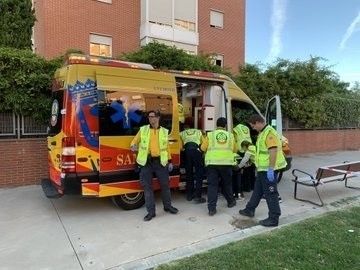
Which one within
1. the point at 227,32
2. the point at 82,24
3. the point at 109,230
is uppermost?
the point at 227,32

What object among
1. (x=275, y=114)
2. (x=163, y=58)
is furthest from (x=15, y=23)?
(x=275, y=114)

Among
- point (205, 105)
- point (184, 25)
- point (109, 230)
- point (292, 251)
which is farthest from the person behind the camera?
point (184, 25)

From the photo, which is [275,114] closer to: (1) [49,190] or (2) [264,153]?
(2) [264,153]

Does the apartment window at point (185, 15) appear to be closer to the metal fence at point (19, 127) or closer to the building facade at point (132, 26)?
the building facade at point (132, 26)

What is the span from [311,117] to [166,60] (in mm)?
8180

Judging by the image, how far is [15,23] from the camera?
9602mm

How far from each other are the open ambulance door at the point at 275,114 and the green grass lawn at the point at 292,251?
3.55 metres

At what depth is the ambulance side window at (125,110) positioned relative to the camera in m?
6.18

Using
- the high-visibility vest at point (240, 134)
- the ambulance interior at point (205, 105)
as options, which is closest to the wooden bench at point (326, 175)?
the high-visibility vest at point (240, 134)

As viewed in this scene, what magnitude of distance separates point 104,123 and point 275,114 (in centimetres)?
461

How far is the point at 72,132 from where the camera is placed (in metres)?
5.89

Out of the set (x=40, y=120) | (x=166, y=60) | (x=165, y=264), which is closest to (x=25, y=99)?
(x=40, y=120)

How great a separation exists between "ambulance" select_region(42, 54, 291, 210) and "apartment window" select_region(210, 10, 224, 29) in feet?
49.0

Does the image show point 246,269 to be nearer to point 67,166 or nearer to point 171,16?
point 67,166
